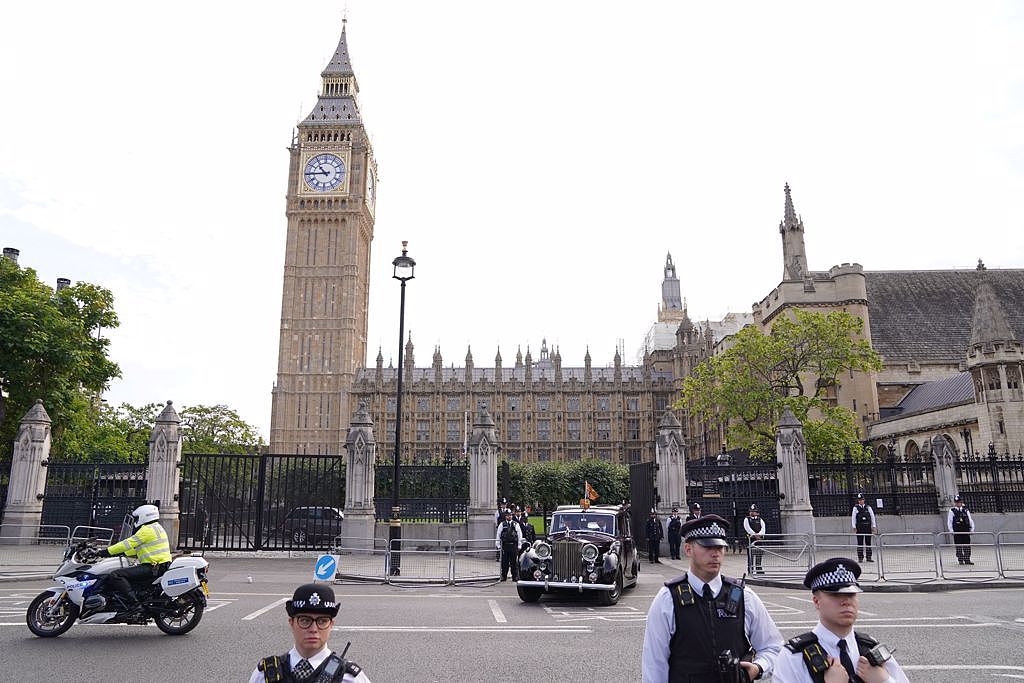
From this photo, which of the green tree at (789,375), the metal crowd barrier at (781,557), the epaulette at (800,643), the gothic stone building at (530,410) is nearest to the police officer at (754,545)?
the metal crowd barrier at (781,557)

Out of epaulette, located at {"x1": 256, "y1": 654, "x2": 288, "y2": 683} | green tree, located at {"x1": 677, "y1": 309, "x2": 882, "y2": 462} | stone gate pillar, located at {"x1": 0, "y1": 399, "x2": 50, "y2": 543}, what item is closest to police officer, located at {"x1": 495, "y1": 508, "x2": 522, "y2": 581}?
epaulette, located at {"x1": 256, "y1": 654, "x2": 288, "y2": 683}

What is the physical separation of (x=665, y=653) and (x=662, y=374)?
248ft

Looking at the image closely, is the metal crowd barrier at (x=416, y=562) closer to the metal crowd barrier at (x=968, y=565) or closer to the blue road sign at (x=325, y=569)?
the metal crowd barrier at (x=968, y=565)

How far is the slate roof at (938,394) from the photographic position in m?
36.7

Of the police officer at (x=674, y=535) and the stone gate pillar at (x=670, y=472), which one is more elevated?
the stone gate pillar at (x=670, y=472)

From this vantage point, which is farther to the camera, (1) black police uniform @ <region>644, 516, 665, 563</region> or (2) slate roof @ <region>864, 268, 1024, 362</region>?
(2) slate roof @ <region>864, 268, 1024, 362</region>

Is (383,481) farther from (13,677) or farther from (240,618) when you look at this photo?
Answer: (13,677)

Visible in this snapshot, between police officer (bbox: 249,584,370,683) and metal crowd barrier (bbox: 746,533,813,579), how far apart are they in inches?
508

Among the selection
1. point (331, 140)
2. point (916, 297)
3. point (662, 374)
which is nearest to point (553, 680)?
point (916, 297)

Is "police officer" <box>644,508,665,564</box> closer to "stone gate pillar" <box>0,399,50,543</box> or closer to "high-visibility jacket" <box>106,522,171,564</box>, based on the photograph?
"high-visibility jacket" <box>106,522,171,564</box>

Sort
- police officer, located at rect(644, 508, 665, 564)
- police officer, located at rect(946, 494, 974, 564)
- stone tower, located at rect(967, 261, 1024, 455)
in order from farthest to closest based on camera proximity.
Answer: stone tower, located at rect(967, 261, 1024, 455), police officer, located at rect(644, 508, 665, 564), police officer, located at rect(946, 494, 974, 564)

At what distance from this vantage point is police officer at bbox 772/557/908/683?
2.76 metres

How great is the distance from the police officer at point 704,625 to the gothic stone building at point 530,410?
69.9 meters

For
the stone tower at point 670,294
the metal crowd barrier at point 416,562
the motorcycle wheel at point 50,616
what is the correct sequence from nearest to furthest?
the motorcycle wheel at point 50,616
the metal crowd barrier at point 416,562
the stone tower at point 670,294
